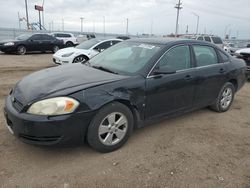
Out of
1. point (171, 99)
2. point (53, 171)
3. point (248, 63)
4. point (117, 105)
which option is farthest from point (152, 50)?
point (248, 63)

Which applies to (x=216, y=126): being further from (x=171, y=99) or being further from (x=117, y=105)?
(x=117, y=105)

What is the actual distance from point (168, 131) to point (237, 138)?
43.6 inches

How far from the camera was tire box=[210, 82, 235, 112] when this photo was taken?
481cm

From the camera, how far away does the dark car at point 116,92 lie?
2773mm

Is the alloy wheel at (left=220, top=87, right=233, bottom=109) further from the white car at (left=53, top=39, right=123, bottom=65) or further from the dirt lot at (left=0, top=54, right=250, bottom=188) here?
the white car at (left=53, top=39, right=123, bottom=65)

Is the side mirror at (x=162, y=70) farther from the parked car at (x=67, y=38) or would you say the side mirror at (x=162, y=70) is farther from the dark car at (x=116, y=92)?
the parked car at (x=67, y=38)

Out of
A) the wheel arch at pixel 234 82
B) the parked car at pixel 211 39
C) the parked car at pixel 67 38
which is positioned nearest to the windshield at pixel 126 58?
the wheel arch at pixel 234 82

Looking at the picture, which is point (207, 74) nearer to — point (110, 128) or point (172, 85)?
point (172, 85)

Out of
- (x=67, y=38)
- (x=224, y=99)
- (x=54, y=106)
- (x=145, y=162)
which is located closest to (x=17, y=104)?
(x=54, y=106)

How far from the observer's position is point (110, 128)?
10.3 ft

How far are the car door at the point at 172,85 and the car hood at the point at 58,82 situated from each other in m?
0.52

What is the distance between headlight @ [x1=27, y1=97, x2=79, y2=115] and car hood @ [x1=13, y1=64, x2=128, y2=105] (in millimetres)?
76

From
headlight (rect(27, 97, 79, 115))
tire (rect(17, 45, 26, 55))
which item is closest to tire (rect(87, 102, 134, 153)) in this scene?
headlight (rect(27, 97, 79, 115))

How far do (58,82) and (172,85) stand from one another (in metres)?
1.71
